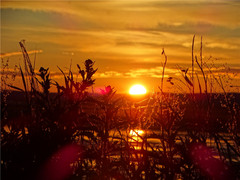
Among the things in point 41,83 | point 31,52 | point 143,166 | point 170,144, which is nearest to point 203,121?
point 170,144

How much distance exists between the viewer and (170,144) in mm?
3988

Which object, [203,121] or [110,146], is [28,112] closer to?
[110,146]

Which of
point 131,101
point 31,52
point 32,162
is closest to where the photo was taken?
point 32,162

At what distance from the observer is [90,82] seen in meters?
3.84

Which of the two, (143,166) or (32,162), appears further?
(143,166)

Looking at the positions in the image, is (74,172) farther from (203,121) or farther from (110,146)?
(203,121)

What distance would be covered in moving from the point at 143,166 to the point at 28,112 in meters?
1.33

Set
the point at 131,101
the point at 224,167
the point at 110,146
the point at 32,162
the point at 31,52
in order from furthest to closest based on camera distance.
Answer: the point at 131,101 < the point at 31,52 < the point at 110,146 < the point at 224,167 < the point at 32,162

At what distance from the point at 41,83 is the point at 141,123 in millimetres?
1356

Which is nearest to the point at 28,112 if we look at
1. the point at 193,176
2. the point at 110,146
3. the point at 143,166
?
the point at 110,146

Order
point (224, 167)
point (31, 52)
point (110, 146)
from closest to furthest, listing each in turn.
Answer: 1. point (224, 167)
2. point (110, 146)
3. point (31, 52)

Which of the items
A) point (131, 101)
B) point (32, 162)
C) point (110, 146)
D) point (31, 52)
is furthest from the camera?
point (131, 101)

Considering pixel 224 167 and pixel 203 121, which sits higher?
pixel 203 121

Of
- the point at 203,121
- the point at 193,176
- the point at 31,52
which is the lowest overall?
the point at 193,176
